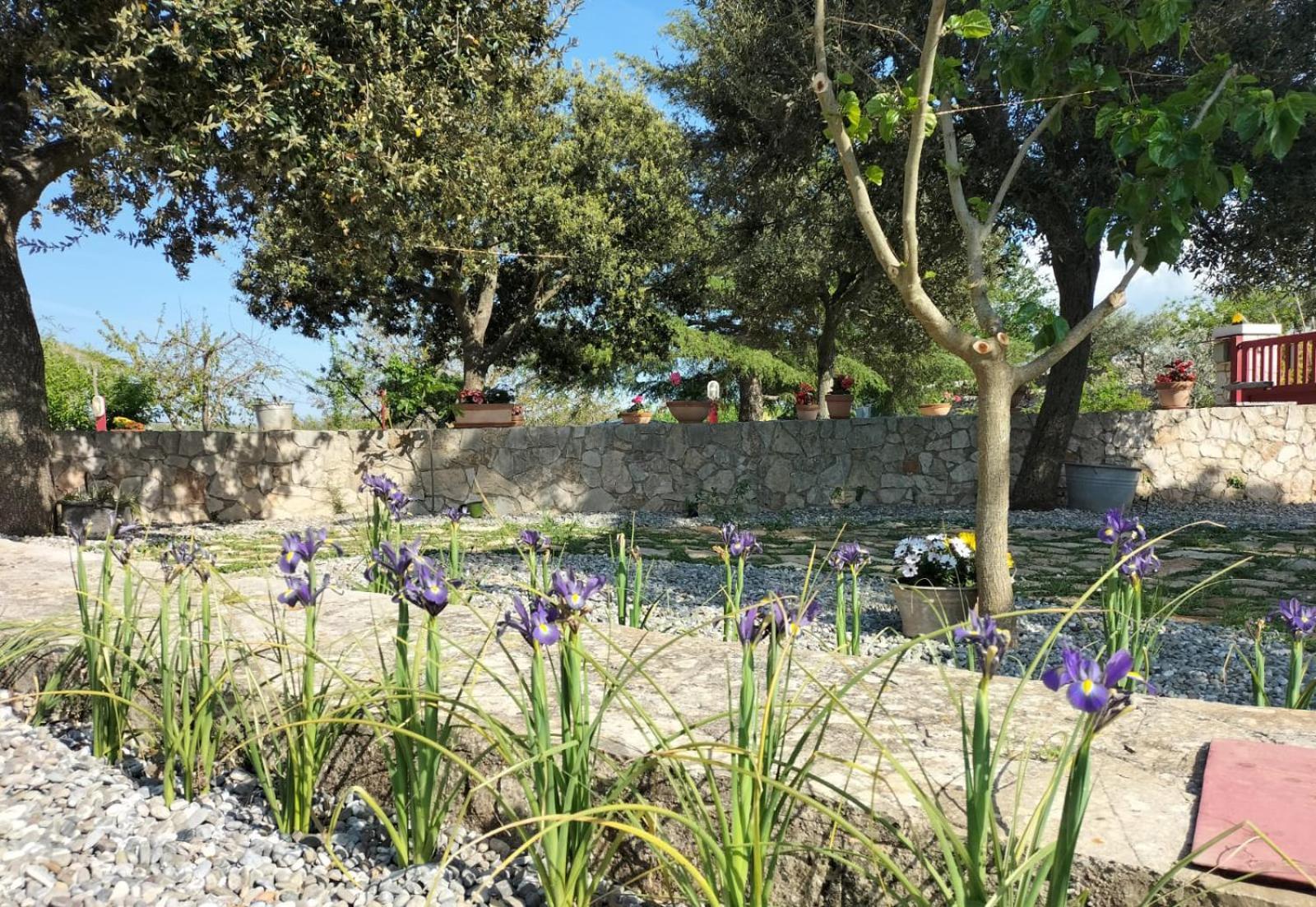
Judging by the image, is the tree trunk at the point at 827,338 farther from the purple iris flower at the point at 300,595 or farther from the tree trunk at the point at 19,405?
the purple iris flower at the point at 300,595

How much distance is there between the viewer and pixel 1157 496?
10.1 meters

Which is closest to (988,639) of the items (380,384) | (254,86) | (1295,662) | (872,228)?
(1295,662)

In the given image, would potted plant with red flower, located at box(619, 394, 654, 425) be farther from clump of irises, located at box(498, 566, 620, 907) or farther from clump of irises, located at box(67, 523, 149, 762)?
clump of irises, located at box(498, 566, 620, 907)

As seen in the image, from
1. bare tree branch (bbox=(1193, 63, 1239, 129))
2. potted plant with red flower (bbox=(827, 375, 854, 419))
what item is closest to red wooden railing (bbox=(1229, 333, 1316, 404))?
potted plant with red flower (bbox=(827, 375, 854, 419))

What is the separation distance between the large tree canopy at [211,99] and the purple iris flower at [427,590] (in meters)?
4.92

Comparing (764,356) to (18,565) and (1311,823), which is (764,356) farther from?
(1311,823)

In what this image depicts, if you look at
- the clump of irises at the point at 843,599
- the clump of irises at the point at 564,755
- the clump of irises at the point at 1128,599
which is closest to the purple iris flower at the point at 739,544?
the clump of irises at the point at 843,599

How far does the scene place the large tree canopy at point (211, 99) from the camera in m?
5.24

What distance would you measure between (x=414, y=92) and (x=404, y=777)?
5982mm

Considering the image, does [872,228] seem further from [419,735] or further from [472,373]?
[472,373]

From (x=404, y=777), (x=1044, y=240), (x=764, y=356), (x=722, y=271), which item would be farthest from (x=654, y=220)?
(x=404, y=777)

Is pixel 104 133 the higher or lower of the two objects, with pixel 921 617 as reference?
higher

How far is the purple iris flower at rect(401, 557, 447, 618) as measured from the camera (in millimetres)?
1417

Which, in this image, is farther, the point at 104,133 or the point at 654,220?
the point at 654,220
